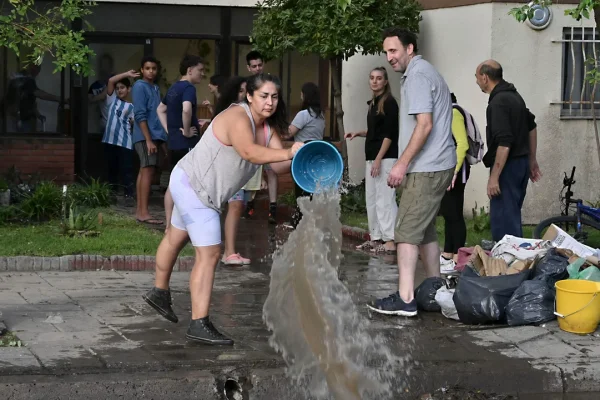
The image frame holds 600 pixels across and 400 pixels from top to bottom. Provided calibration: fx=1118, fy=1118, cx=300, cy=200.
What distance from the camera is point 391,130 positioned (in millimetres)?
11648

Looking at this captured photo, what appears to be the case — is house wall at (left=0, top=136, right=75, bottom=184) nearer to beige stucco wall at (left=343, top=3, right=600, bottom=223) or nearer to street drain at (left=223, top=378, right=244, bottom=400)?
beige stucco wall at (left=343, top=3, right=600, bottom=223)

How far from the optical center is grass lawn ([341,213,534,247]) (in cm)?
1235

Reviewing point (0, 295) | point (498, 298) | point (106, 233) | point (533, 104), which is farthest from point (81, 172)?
point (498, 298)

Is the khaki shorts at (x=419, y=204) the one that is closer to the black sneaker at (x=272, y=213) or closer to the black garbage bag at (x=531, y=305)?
the black garbage bag at (x=531, y=305)

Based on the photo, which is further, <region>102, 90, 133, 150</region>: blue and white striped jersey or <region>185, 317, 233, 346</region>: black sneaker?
<region>102, 90, 133, 150</region>: blue and white striped jersey

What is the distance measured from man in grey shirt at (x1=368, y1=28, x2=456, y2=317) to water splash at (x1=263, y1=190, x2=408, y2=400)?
0.66 m

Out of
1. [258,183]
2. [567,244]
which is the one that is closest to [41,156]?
[258,183]

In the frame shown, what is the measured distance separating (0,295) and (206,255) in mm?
2366

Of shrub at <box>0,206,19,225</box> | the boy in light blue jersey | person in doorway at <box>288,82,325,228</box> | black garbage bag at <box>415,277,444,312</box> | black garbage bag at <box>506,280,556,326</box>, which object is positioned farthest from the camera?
the boy in light blue jersey

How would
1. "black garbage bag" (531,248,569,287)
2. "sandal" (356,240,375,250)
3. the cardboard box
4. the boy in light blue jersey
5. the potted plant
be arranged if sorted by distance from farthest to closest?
the boy in light blue jersey < the potted plant < "sandal" (356,240,375,250) < the cardboard box < "black garbage bag" (531,248,569,287)

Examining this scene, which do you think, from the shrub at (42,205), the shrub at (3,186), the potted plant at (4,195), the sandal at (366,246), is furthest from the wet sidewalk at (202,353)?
the shrub at (3,186)

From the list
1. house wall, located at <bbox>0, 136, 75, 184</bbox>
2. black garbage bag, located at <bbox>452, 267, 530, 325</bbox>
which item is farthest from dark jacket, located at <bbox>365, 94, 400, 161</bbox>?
house wall, located at <bbox>0, 136, 75, 184</bbox>

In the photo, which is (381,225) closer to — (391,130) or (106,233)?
(391,130)

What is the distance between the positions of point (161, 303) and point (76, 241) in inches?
133
